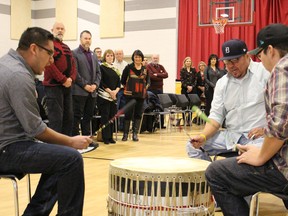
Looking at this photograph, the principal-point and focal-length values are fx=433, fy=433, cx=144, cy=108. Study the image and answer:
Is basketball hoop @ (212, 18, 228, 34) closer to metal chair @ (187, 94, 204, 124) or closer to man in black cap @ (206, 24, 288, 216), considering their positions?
metal chair @ (187, 94, 204, 124)

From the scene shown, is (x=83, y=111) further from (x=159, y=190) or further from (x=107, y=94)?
(x=159, y=190)

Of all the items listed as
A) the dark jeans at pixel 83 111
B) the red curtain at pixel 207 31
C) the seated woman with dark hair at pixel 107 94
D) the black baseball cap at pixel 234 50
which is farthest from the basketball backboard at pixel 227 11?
the black baseball cap at pixel 234 50

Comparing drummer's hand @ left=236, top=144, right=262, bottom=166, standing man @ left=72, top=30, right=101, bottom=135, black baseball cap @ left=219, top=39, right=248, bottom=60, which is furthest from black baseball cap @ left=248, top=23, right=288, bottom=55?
standing man @ left=72, top=30, right=101, bottom=135

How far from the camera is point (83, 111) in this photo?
6.27 meters

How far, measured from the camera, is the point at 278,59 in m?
2.11

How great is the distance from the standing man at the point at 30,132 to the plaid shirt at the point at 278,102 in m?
1.07

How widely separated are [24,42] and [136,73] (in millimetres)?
4554

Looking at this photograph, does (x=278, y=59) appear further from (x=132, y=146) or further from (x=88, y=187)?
(x=132, y=146)

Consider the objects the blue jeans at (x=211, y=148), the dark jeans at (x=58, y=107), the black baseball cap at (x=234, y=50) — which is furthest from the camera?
the dark jeans at (x=58, y=107)

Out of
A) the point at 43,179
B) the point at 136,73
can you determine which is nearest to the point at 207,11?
the point at 136,73

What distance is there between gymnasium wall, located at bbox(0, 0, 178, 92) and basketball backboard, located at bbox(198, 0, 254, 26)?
102cm

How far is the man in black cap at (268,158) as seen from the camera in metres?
1.92

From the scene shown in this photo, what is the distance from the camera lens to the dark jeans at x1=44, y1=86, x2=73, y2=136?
5.01 metres

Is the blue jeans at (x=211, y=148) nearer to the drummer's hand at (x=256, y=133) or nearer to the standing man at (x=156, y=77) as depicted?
the drummer's hand at (x=256, y=133)
